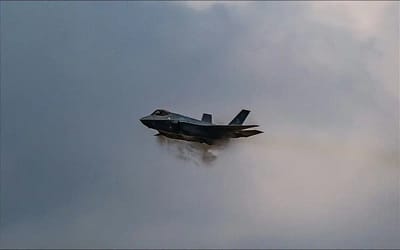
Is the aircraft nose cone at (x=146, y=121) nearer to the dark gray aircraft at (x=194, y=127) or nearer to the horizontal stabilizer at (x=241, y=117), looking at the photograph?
the dark gray aircraft at (x=194, y=127)

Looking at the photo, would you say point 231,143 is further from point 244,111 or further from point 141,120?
point 141,120

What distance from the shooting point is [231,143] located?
13612cm

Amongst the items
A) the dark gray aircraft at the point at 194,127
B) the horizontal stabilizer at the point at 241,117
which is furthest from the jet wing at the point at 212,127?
the horizontal stabilizer at the point at 241,117

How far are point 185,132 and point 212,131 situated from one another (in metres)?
5.51

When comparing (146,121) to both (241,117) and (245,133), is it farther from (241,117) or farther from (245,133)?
(245,133)

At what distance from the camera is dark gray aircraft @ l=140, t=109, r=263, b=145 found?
13388 centimetres

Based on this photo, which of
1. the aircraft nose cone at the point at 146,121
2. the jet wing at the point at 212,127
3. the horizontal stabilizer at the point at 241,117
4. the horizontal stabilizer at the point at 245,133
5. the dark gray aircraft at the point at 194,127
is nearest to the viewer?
the horizontal stabilizer at the point at 245,133

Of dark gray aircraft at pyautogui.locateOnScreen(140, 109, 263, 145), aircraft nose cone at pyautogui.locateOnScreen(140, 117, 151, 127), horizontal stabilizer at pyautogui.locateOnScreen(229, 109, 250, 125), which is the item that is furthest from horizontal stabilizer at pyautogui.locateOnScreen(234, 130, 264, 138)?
aircraft nose cone at pyautogui.locateOnScreen(140, 117, 151, 127)

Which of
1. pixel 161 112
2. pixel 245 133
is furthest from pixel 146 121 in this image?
pixel 245 133

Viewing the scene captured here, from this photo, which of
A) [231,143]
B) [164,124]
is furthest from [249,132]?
[164,124]

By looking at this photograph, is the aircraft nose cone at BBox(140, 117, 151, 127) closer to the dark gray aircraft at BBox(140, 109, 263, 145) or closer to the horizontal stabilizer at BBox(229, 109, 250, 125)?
the dark gray aircraft at BBox(140, 109, 263, 145)

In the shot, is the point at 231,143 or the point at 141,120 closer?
the point at 231,143

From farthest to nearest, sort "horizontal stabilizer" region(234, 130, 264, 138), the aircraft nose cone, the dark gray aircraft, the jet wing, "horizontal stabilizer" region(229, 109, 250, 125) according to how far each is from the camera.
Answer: the aircraft nose cone
"horizontal stabilizer" region(229, 109, 250, 125)
the dark gray aircraft
the jet wing
"horizontal stabilizer" region(234, 130, 264, 138)

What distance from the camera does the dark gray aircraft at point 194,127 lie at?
13388 centimetres
